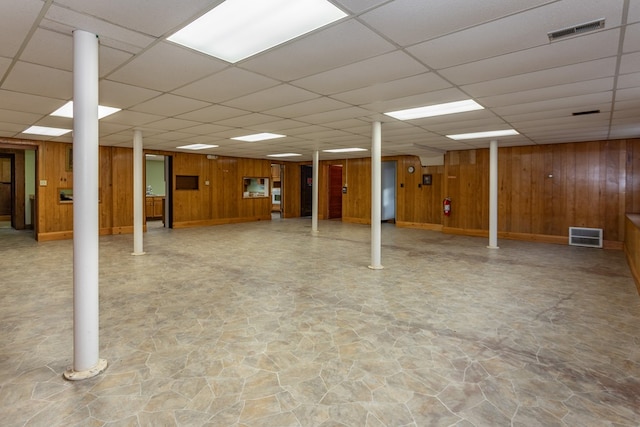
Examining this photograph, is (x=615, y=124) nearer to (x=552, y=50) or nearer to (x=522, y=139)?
(x=522, y=139)

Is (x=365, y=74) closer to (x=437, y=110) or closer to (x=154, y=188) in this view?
(x=437, y=110)

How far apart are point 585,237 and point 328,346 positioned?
855 cm

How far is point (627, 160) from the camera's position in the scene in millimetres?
8234

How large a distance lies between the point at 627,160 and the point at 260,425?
1013 centimetres

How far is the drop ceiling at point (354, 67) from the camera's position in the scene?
2.37 meters

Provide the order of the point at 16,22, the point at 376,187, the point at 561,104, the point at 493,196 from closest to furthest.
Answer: the point at 16,22 < the point at 561,104 < the point at 376,187 < the point at 493,196

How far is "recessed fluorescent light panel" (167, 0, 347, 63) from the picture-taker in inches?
92.2

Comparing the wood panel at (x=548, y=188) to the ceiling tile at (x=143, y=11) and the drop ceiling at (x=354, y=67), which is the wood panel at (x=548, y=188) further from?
the ceiling tile at (x=143, y=11)

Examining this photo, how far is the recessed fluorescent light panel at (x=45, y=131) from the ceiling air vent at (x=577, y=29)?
8406mm

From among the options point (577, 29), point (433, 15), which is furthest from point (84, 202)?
point (577, 29)

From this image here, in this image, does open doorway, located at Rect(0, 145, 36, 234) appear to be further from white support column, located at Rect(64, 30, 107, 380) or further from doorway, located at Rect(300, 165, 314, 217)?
white support column, located at Rect(64, 30, 107, 380)

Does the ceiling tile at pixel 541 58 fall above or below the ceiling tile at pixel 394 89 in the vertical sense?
below

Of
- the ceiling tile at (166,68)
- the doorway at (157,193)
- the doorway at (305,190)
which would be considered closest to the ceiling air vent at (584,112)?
the ceiling tile at (166,68)

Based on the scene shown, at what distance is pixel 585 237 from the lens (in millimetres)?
8617
